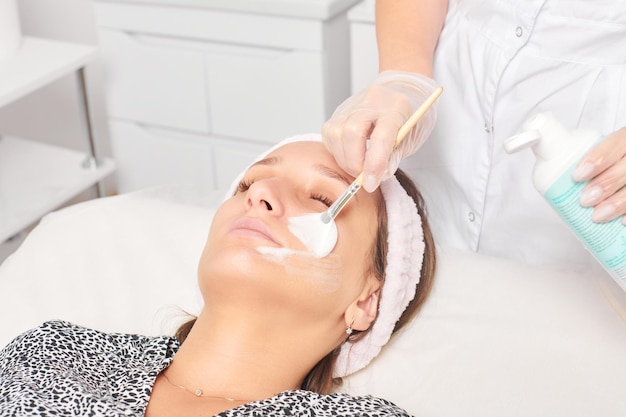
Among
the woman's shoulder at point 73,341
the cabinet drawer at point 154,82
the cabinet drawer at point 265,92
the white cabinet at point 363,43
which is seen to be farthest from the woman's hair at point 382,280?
the cabinet drawer at point 154,82

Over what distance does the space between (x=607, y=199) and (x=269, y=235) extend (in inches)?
18.6

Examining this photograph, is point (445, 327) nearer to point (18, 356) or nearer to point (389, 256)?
point (389, 256)

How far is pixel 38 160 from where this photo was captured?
254 centimetres

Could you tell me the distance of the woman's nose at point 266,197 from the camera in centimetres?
127

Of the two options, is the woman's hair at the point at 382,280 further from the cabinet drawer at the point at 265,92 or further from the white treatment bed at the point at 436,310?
the cabinet drawer at the point at 265,92

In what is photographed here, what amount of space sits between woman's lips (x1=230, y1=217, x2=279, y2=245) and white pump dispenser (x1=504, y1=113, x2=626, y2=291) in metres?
0.37

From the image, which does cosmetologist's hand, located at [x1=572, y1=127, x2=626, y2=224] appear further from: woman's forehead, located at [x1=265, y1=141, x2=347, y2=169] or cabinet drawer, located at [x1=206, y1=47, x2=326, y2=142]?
cabinet drawer, located at [x1=206, y1=47, x2=326, y2=142]

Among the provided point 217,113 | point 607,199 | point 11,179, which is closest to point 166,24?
point 217,113

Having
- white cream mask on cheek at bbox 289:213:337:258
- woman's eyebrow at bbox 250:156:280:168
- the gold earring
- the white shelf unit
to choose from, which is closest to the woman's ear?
the gold earring

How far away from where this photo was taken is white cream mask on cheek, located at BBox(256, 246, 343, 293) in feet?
4.05

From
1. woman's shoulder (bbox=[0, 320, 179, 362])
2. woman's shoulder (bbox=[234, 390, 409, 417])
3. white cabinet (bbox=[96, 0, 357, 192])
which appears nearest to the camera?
woman's shoulder (bbox=[234, 390, 409, 417])

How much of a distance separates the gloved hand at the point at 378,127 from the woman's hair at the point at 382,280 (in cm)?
12

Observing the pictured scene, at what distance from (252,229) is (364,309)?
0.77 feet

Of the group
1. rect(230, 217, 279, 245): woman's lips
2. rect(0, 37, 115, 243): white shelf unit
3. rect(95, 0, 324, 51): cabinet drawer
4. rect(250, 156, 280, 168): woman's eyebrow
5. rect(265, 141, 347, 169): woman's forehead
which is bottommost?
rect(0, 37, 115, 243): white shelf unit
